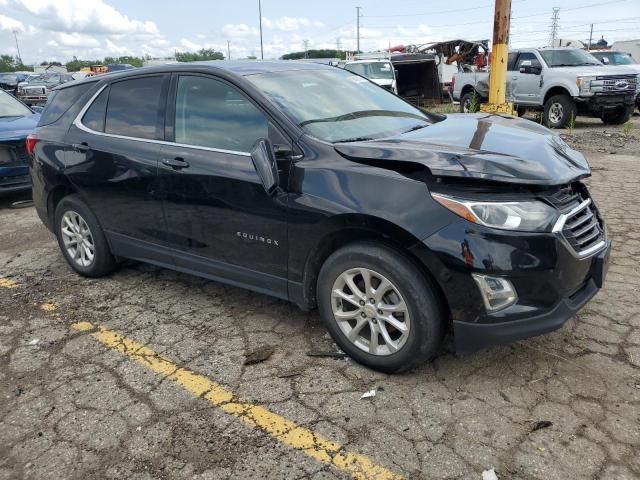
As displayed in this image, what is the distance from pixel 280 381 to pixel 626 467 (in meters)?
1.71

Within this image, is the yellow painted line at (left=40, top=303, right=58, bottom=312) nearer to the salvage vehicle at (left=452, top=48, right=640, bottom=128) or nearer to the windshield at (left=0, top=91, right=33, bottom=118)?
the windshield at (left=0, top=91, right=33, bottom=118)

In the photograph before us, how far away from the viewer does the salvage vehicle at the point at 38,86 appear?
→ 20.0 meters

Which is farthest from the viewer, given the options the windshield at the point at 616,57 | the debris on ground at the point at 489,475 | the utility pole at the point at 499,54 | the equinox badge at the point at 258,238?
the windshield at the point at 616,57

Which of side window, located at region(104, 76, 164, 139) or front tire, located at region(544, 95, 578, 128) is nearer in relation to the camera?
side window, located at region(104, 76, 164, 139)

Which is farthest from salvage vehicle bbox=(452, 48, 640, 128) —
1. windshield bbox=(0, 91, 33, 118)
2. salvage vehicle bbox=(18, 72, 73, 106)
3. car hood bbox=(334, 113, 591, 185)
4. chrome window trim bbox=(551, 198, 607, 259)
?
salvage vehicle bbox=(18, 72, 73, 106)

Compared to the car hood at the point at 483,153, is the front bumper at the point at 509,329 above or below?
below

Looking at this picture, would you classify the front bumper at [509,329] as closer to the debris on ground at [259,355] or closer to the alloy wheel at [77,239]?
the debris on ground at [259,355]

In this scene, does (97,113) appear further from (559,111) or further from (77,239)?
(559,111)

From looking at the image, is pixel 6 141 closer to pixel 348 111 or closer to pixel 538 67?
pixel 348 111

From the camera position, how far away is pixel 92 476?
94.6 inches

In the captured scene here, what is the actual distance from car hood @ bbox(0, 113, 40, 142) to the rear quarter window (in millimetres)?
2766

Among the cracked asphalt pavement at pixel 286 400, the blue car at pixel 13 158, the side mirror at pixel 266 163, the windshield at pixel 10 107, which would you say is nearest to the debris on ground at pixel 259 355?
the cracked asphalt pavement at pixel 286 400

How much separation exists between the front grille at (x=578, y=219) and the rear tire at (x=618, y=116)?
11.7 metres

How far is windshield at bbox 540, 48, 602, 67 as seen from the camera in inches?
516
